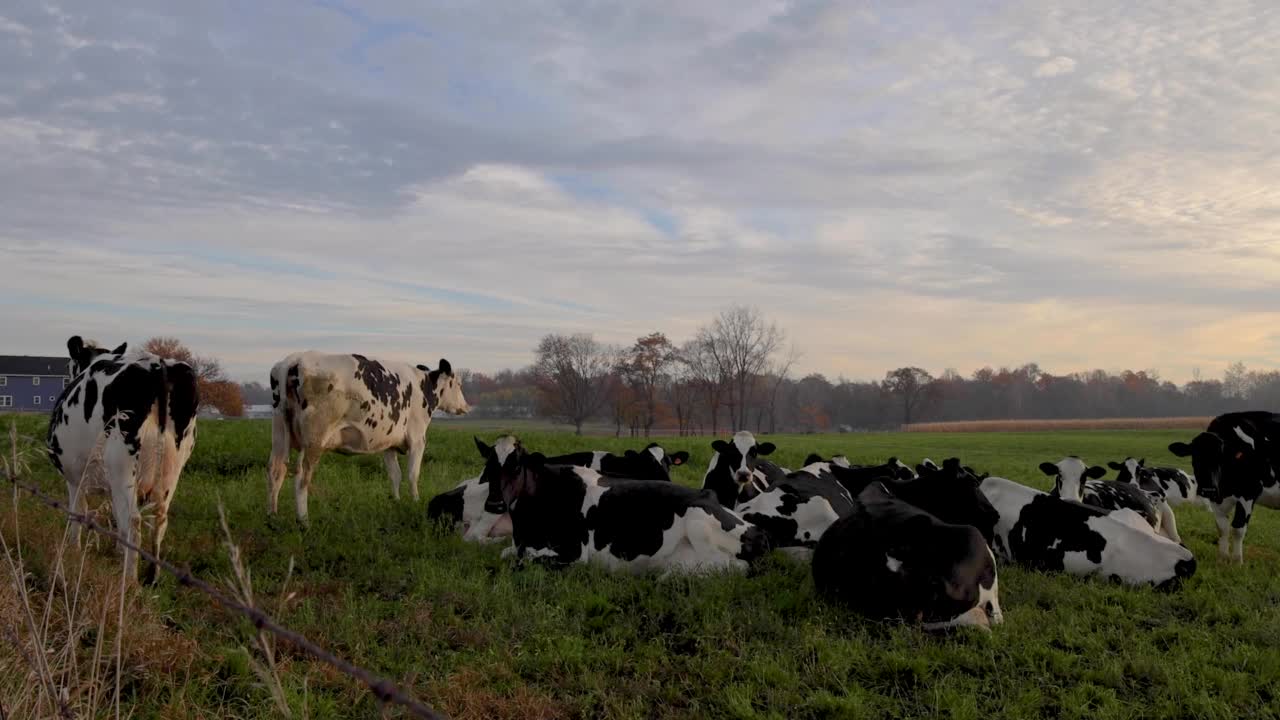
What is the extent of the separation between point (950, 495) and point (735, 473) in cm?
278

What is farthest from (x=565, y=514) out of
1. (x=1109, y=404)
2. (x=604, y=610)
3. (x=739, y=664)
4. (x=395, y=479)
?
(x=1109, y=404)

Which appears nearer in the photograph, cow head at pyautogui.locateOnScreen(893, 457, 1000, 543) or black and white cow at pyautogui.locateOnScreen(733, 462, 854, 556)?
black and white cow at pyautogui.locateOnScreen(733, 462, 854, 556)

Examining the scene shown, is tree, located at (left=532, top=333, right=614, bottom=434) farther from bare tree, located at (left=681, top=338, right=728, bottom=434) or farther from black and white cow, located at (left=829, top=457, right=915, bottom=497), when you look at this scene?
black and white cow, located at (left=829, top=457, right=915, bottom=497)

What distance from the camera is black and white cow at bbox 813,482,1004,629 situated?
6.53 m

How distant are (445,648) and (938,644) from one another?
3711 millimetres

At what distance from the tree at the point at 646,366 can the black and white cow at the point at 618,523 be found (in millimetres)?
60824

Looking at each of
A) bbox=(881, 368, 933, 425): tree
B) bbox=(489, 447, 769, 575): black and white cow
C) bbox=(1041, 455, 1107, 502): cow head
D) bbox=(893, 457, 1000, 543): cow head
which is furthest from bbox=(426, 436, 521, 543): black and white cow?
bbox=(881, 368, 933, 425): tree

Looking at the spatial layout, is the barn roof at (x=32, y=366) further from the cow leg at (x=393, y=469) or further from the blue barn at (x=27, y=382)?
the cow leg at (x=393, y=469)

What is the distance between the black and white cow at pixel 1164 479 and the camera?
1652 cm

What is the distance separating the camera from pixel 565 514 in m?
8.87

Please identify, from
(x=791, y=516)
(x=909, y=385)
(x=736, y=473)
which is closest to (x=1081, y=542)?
(x=791, y=516)

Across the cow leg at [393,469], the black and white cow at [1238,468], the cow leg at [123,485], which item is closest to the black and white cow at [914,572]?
the black and white cow at [1238,468]

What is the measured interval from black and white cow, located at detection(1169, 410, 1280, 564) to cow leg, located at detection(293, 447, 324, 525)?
34.8ft

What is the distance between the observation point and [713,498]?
8.91 m
